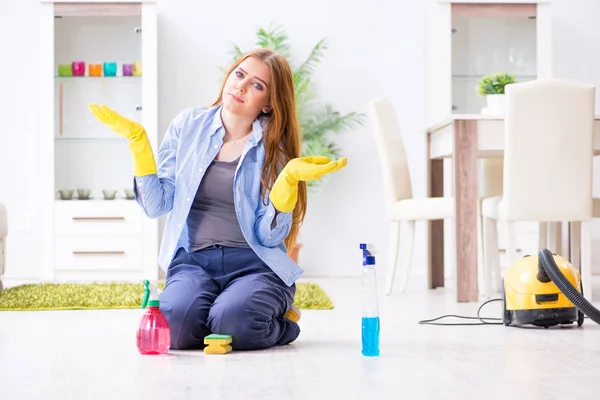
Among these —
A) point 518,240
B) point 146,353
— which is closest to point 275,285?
point 146,353

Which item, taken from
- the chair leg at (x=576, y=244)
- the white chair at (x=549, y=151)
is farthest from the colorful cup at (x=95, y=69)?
the chair leg at (x=576, y=244)

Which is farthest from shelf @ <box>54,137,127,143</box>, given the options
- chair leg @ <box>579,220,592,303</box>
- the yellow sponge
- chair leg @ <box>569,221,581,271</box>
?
the yellow sponge

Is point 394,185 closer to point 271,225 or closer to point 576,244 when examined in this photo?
point 576,244

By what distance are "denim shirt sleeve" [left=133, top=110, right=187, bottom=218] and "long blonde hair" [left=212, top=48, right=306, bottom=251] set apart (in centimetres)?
26

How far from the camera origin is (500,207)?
12.4 feet

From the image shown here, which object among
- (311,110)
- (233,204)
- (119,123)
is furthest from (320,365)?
Answer: (311,110)

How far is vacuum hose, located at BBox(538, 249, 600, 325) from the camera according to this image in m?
2.50

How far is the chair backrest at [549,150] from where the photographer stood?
3646 mm

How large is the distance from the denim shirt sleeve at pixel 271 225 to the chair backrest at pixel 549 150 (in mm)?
Answer: 1531

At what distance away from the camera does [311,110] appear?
5766mm

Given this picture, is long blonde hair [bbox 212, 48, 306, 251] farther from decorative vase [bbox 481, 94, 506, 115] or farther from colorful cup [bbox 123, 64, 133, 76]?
colorful cup [bbox 123, 64, 133, 76]

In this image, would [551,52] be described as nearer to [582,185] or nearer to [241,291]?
[582,185]

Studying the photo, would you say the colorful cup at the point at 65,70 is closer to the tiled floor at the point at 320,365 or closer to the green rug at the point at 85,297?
the green rug at the point at 85,297

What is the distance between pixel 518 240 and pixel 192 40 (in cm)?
244
